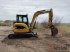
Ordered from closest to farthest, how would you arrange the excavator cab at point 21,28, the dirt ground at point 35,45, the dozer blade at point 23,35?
1. the dirt ground at point 35,45
2. the excavator cab at point 21,28
3. the dozer blade at point 23,35

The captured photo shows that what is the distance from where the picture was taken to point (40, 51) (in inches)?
752

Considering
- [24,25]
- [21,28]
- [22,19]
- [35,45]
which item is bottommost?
[35,45]

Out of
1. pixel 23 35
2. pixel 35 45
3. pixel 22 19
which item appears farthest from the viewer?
pixel 23 35

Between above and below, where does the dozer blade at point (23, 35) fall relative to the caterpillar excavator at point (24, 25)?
below

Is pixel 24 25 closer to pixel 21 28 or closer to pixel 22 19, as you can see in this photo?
pixel 21 28

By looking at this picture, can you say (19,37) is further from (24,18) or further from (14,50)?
(14,50)

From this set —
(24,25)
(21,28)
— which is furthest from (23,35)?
(24,25)

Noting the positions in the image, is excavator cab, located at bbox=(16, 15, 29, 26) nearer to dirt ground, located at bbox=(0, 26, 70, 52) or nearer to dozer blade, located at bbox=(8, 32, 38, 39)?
dozer blade, located at bbox=(8, 32, 38, 39)

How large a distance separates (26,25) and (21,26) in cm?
61

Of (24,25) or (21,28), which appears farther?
(21,28)

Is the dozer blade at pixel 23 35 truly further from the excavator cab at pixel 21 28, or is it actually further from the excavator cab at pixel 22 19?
the excavator cab at pixel 22 19

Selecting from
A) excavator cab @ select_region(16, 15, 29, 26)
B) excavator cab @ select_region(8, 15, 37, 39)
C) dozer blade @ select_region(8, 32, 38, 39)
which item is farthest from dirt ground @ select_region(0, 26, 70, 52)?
excavator cab @ select_region(16, 15, 29, 26)

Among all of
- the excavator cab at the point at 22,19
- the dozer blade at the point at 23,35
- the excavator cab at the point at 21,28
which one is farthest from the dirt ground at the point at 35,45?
the excavator cab at the point at 22,19

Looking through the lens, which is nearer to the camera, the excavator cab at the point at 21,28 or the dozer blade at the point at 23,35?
the excavator cab at the point at 21,28
